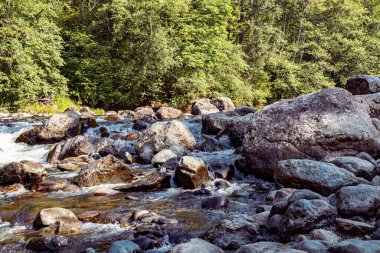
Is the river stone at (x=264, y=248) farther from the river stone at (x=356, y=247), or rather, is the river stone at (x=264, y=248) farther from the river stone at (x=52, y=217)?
the river stone at (x=52, y=217)

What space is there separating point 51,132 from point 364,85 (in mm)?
11405

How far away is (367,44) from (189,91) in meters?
18.6

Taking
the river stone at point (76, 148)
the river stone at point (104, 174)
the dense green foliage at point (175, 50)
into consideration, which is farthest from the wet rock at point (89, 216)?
the dense green foliage at point (175, 50)

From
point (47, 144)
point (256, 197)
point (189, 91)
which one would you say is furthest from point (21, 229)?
point (189, 91)

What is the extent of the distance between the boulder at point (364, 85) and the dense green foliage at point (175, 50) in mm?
13101

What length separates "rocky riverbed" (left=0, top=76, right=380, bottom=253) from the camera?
185 inches

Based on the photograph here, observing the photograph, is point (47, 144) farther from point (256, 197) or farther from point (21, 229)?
point (256, 197)

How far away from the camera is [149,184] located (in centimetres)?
781

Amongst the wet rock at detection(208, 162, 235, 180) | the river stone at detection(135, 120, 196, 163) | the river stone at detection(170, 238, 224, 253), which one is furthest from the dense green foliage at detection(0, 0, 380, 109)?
the river stone at detection(170, 238, 224, 253)

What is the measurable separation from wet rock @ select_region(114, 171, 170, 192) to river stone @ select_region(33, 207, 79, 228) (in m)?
1.79

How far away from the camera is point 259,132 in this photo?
27.3 feet

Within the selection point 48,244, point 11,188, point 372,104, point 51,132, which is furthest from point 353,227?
point 51,132

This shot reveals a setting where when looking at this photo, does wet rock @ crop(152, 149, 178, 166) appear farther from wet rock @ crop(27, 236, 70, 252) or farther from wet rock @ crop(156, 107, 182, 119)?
wet rock @ crop(156, 107, 182, 119)

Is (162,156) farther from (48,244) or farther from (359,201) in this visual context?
(359,201)
